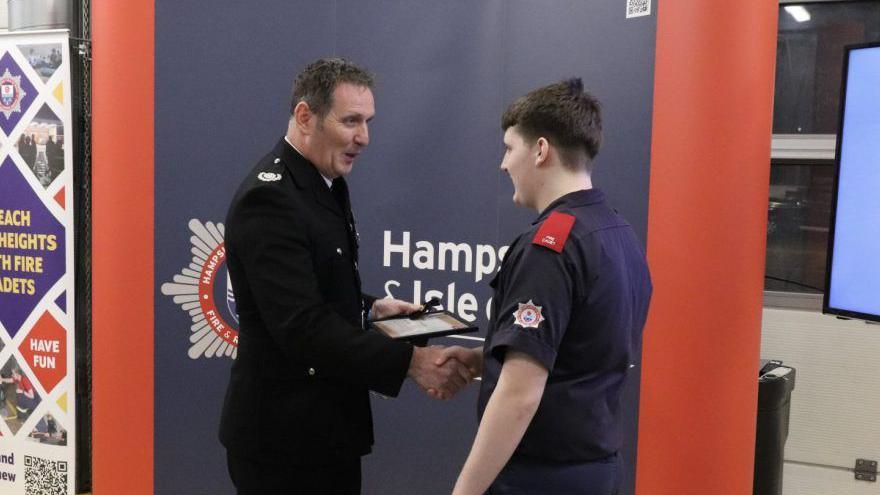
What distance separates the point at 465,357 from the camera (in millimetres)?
1998

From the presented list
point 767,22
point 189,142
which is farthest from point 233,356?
point 767,22

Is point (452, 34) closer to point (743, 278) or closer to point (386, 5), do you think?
point (386, 5)

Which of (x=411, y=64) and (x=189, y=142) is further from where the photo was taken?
(x=189, y=142)

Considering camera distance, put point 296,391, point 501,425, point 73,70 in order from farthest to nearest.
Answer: point 73,70 → point 296,391 → point 501,425

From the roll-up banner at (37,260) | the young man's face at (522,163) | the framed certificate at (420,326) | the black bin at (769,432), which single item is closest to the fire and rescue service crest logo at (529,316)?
the young man's face at (522,163)

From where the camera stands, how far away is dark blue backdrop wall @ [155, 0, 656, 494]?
2.54m

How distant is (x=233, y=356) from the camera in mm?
3000

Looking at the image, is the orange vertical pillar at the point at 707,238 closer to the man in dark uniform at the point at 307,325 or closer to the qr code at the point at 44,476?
the man in dark uniform at the point at 307,325

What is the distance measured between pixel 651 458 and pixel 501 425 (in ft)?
4.07

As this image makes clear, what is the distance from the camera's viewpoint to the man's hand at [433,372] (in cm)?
188

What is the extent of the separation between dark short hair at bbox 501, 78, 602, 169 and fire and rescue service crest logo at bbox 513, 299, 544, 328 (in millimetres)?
285

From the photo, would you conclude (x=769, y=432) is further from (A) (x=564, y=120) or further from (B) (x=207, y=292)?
(B) (x=207, y=292)

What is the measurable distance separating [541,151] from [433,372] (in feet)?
1.96

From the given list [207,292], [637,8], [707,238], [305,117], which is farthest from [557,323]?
[207,292]
